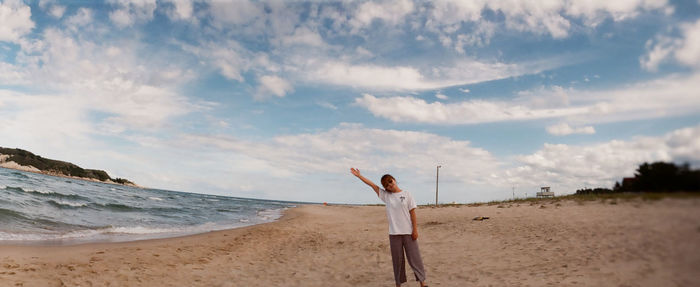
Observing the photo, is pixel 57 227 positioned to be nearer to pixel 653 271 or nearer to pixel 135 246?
pixel 135 246

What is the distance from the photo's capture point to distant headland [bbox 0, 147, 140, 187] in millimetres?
116125

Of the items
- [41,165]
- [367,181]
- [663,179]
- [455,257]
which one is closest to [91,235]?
[367,181]

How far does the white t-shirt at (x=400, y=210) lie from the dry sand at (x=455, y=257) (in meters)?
2.01

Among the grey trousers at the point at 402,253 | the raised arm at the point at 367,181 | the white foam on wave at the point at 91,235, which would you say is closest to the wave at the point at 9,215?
the white foam on wave at the point at 91,235

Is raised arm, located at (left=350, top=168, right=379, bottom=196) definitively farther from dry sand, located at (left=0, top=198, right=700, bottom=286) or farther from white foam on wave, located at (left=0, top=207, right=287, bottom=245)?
white foam on wave, located at (left=0, top=207, right=287, bottom=245)

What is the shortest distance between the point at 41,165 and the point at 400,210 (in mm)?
164963

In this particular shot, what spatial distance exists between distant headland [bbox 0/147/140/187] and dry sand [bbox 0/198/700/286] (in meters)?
148

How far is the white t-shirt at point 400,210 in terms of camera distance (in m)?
6.14

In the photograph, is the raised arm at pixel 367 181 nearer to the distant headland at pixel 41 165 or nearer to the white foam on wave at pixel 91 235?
the white foam on wave at pixel 91 235

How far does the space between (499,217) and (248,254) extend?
10923mm

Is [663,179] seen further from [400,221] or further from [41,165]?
[41,165]

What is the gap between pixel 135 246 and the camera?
1162 cm

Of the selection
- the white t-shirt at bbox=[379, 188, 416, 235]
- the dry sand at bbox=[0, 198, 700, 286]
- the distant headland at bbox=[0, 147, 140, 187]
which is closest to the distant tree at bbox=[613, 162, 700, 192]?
the dry sand at bbox=[0, 198, 700, 286]

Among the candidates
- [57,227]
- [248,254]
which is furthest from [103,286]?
[57,227]
